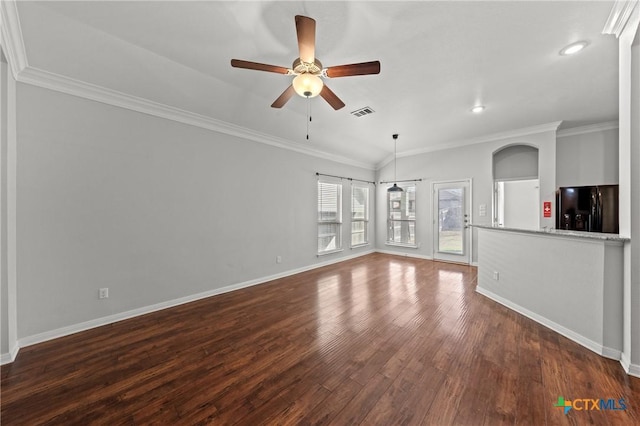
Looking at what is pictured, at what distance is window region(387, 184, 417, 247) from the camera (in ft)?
22.4

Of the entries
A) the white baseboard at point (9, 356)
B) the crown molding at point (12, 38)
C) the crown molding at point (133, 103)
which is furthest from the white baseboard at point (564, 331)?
the crown molding at point (12, 38)

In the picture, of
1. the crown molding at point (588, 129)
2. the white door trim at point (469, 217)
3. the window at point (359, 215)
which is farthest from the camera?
the window at point (359, 215)

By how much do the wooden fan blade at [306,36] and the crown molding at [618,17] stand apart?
8.67 ft

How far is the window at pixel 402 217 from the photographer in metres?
6.81

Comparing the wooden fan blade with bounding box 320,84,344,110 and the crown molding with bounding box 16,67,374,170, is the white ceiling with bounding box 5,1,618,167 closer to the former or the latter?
the crown molding with bounding box 16,67,374,170

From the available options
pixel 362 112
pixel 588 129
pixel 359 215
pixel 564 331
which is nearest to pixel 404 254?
pixel 359 215

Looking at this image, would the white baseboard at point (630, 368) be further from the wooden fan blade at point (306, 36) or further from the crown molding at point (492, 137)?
the crown molding at point (492, 137)

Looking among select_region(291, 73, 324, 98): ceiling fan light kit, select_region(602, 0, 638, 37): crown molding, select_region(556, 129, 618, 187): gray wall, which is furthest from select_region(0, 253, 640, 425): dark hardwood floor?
select_region(556, 129, 618, 187): gray wall

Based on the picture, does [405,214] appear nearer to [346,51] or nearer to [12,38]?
[346,51]

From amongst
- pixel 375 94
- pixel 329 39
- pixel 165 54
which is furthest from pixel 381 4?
pixel 165 54

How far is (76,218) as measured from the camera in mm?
2709

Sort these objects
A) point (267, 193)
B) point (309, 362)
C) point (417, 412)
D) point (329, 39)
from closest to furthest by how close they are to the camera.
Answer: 1. point (417, 412)
2. point (309, 362)
3. point (329, 39)
4. point (267, 193)

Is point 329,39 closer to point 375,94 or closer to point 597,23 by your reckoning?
point 375,94

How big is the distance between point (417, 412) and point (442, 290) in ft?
9.22
